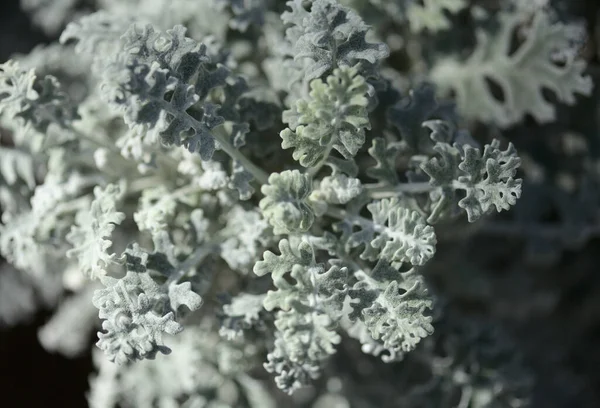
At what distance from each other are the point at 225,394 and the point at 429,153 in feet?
2.02

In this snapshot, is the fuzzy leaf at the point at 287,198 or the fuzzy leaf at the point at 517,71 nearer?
the fuzzy leaf at the point at 287,198

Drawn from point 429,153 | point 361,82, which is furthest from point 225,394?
point 361,82

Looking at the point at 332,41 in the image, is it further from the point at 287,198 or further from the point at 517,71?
the point at 517,71

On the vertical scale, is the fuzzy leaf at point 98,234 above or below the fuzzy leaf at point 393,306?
above

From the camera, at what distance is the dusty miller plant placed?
1058 mm

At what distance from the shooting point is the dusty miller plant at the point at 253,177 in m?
1.06

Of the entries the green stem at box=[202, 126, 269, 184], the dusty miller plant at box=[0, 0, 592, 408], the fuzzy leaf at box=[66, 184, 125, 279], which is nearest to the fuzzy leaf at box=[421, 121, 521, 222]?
the dusty miller plant at box=[0, 0, 592, 408]

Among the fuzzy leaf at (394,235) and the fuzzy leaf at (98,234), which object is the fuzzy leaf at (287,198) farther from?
the fuzzy leaf at (98,234)

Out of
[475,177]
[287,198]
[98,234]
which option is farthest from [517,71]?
[98,234]

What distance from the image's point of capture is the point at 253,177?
1183 mm

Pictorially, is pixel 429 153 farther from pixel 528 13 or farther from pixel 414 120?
pixel 528 13

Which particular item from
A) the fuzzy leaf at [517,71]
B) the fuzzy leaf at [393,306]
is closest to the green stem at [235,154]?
the fuzzy leaf at [393,306]

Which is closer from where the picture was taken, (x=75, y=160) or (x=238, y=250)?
(x=238, y=250)

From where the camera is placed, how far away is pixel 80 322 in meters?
1.64
